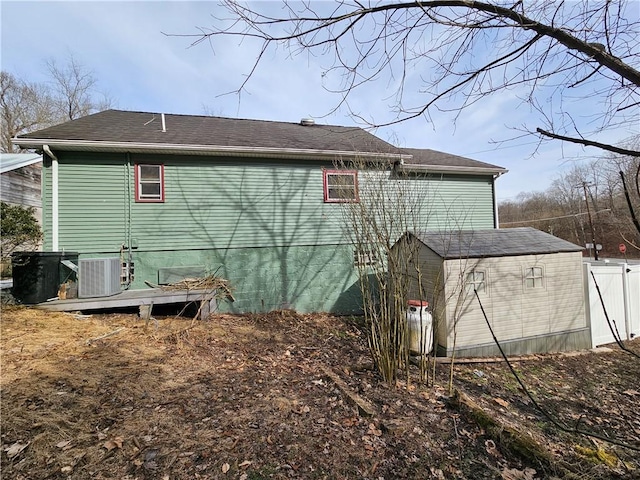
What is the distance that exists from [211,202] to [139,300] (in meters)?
3.33

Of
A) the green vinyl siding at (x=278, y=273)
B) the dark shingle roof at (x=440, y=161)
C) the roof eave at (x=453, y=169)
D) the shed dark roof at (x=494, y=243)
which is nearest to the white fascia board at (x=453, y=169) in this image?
the roof eave at (x=453, y=169)

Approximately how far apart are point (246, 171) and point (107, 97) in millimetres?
21788

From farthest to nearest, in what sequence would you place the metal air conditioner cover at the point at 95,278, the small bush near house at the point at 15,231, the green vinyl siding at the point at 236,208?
the green vinyl siding at the point at 236,208 < the metal air conditioner cover at the point at 95,278 < the small bush near house at the point at 15,231

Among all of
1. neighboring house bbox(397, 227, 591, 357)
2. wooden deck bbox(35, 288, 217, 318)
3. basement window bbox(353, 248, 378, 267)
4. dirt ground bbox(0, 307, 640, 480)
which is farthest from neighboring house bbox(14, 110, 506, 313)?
basement window bbox(353, 248, 378, 267)

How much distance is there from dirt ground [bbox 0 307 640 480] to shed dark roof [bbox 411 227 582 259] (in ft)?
8.86

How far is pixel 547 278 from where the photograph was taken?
789cm

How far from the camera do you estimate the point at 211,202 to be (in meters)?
8.65

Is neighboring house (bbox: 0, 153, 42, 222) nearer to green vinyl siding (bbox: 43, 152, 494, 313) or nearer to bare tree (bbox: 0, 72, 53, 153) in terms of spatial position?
green vinyl siding (bbox: 43, 152, 494, 313)

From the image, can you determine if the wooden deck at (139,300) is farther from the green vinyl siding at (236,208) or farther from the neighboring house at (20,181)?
the neighboring house at (20,181)

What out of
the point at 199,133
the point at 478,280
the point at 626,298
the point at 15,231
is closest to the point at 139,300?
the point at 15,231

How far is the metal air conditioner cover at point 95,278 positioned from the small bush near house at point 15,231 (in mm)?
1148

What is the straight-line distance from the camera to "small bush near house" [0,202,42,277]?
5930mm

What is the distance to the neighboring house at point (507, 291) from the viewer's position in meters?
7.00

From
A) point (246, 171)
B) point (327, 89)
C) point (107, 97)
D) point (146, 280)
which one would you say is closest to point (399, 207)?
point (327, 89)
